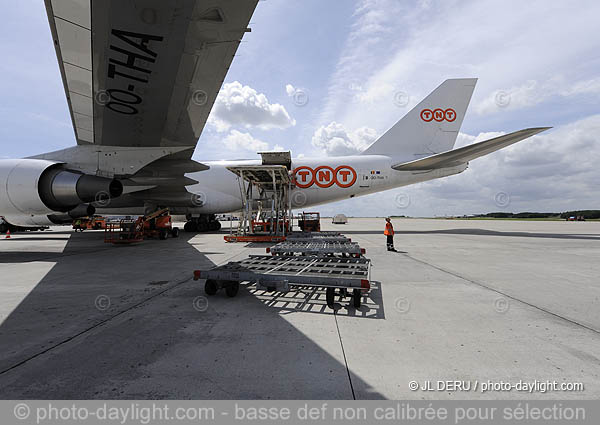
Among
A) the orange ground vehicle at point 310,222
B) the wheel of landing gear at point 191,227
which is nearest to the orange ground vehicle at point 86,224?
the wheel of landing gear at point 191,227

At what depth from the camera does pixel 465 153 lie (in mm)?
17297

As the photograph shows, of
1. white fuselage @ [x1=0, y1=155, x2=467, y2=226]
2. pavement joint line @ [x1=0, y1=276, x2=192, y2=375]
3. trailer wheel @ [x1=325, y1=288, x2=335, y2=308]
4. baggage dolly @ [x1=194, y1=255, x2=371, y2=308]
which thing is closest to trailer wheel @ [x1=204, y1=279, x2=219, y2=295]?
baggage dolly @ [x1=194, y1=255, x2=371, y2=308]

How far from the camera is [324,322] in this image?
12.5 feet

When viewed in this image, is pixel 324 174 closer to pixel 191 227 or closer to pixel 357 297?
pixel 191 227

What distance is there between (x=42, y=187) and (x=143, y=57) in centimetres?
571

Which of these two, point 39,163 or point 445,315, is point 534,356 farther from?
point 39,163

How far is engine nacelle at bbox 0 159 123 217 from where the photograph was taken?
7.97 m

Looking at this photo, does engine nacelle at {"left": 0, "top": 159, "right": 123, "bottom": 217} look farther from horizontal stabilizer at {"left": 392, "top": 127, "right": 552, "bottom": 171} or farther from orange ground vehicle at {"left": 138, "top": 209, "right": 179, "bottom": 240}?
horizontal stabilizer at {"left": 392, "top": 127, "right": 552, "bottom": 171}

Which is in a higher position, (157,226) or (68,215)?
(68,215)

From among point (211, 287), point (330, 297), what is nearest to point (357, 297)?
point (330, 297)

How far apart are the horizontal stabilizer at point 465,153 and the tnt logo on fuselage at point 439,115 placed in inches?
133

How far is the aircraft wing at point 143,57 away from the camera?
4316 mm

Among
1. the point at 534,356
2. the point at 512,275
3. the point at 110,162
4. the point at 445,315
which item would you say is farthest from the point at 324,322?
the point at 110,162
